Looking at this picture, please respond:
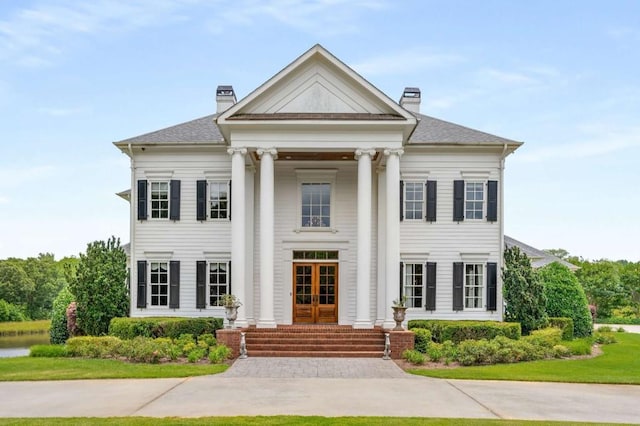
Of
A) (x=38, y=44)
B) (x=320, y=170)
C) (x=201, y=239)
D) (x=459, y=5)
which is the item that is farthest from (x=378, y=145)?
(x=38, y=44)

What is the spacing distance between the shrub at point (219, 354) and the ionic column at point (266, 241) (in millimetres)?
2374

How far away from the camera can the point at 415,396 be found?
40.9ft

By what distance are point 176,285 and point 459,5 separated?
1419cm

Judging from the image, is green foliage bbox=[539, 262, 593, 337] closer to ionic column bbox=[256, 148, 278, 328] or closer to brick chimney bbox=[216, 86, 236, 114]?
ionic column bbox=[256, 148, 278, 328]

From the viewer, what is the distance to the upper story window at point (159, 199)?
23359 millimetres

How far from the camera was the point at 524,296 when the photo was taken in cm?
2177

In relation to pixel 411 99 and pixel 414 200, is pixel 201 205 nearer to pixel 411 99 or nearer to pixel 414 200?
pixel 414 200

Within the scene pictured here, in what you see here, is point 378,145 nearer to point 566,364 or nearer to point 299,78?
point 299,78

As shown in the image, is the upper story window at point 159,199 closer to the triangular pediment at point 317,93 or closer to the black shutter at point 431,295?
the triangular pediment at point 317,93

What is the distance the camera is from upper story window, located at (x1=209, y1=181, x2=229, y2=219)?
76.3 ft

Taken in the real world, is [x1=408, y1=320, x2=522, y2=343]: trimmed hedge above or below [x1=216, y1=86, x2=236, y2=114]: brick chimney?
below

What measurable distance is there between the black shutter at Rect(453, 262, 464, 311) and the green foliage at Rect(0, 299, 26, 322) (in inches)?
1946

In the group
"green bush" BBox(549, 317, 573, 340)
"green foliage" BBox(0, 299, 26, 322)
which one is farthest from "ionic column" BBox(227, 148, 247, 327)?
"green foliage" BBox(0, 299, 26, 322)

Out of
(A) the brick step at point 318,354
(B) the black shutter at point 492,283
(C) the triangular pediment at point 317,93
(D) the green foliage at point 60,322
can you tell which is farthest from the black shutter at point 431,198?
(D) the green foliage at point 60,322
